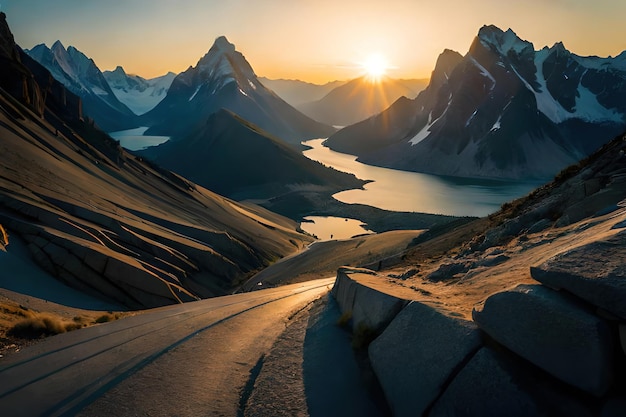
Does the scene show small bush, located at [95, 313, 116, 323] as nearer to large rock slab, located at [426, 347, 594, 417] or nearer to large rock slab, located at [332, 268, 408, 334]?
large rock slab, located at [332, 268, 408, 334]

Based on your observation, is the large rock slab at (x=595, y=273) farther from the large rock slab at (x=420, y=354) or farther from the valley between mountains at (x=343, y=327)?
the large rock slab at (x=420, y=354)

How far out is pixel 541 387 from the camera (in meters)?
5.29

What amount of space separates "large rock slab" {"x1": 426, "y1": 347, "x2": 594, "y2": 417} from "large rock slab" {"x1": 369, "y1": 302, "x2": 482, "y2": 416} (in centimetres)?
22

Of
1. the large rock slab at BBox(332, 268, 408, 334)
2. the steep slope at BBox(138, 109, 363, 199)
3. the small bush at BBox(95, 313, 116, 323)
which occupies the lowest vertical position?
the small bush at BBox(95, 313, 116, 323)

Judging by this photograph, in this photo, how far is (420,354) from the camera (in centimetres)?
665

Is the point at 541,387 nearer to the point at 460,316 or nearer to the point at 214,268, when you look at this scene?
the point at 460,316

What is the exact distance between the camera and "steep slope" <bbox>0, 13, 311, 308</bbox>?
2041cm

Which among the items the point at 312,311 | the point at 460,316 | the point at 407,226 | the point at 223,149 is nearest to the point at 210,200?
the point at 407,226

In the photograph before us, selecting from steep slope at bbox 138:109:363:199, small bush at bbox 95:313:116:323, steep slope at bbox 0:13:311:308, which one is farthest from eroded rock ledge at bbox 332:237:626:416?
steep slope at bbox 138:109:363:199

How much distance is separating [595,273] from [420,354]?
2734 millimetres

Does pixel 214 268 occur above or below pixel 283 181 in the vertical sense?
below

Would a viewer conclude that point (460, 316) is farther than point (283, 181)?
No

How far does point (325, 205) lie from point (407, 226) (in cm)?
3359

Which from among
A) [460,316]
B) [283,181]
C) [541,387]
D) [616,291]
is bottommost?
[541,387]
